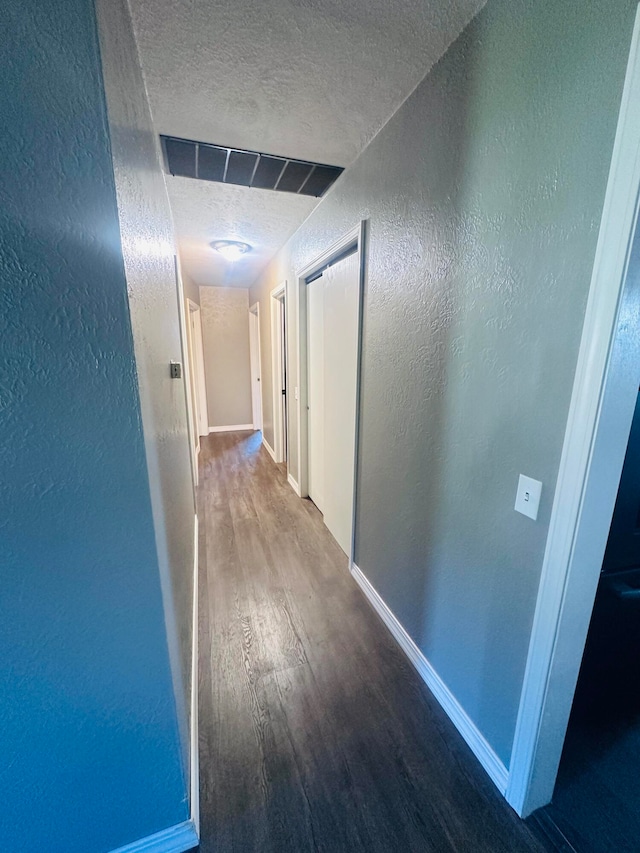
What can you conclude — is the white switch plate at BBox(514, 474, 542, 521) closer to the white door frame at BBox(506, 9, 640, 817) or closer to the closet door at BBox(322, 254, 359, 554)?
the white door frame at BBox(506, 9, 640, 817)

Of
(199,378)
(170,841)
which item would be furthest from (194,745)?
(199,378)

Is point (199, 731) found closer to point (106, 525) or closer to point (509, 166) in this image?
point (106, 525)

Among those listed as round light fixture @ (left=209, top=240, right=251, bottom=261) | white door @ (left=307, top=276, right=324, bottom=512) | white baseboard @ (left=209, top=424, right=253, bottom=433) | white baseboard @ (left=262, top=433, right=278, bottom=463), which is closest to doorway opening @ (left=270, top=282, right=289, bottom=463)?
white baseboard @ (left=262, top=433, right=278, bottom=463)

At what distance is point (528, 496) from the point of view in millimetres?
933

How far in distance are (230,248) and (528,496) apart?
3342 mm

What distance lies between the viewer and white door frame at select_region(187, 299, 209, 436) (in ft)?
16.3

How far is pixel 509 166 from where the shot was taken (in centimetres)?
94

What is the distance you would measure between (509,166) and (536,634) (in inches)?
51.3

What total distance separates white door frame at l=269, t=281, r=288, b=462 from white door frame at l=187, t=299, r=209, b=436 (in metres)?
1.51

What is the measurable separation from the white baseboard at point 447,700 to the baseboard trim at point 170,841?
938 millimetres

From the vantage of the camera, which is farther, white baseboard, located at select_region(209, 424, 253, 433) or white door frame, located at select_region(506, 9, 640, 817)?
white baseboard, located at select_region(209, 424, 253, 433)

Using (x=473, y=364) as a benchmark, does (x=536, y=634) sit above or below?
below

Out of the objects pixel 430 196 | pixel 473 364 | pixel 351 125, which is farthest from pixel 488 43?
pixel 473 364

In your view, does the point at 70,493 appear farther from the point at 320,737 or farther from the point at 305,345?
the point at 305,345
